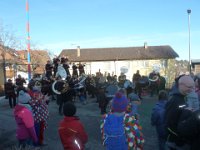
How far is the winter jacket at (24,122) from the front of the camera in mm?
7184

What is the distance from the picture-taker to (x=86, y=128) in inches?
422

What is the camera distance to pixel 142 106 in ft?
51.5

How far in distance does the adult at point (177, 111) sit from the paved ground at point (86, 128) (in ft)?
14.9

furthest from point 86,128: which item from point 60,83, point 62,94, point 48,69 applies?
point 48,69

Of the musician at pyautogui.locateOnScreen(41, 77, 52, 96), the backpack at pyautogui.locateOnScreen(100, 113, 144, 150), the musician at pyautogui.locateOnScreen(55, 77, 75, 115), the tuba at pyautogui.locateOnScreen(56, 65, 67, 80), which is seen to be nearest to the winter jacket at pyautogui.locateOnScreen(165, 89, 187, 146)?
the backpack at pyautogui.locateOnScreen(100, 113, 144, 150)

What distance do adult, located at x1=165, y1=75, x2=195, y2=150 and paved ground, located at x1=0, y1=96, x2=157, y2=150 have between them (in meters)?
A: 4.55

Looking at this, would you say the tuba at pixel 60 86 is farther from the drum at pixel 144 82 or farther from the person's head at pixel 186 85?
the person's head at pixel 186 85

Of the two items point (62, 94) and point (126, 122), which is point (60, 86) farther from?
point (126, 122)

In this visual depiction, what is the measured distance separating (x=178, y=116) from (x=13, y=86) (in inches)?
560

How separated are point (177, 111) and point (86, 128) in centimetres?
748

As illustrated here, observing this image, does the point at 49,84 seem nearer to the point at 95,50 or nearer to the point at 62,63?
the point at 62,63

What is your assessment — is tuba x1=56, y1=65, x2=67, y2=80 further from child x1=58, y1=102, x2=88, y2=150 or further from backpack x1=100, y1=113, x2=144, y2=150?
backpack x1=100, y1=113, x2=144, y2=150

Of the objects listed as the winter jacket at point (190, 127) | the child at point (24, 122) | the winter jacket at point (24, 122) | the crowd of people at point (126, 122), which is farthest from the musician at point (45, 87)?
the winter jacket at point (190, 127)

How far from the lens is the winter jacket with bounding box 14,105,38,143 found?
7184 millimetres
